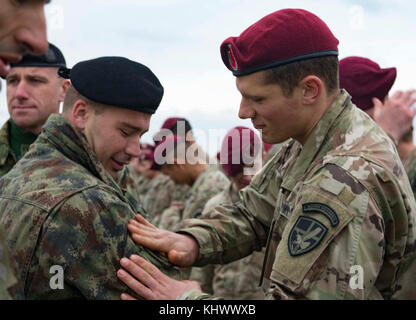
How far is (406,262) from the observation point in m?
3.18

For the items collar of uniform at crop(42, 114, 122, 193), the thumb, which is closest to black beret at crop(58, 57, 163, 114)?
collar of uniform at crop(42, 114, 122, 193)

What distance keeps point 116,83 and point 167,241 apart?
100 cm

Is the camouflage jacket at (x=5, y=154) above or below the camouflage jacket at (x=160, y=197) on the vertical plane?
above

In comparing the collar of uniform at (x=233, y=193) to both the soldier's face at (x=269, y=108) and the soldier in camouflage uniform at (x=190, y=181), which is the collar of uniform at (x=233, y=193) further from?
the soldier's face at (x=269, y=108)

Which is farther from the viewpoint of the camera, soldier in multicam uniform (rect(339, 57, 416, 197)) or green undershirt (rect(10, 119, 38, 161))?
green undershirt (rect(10, 119, 38, 161))

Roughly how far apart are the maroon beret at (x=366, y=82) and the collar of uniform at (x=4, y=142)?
127 inches

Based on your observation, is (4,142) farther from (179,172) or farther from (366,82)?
(179,172)

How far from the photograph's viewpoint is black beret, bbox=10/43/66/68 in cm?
537

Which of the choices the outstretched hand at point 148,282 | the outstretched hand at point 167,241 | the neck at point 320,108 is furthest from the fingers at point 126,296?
the neck at point 320,108

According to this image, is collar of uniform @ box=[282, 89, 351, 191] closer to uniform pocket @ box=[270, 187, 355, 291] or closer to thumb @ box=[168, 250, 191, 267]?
uniform pocket @ box=[270, 187, 355, 291]

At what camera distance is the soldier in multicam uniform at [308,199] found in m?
2.76

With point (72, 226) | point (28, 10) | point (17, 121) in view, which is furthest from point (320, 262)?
point (17, 121)

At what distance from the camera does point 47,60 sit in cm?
545

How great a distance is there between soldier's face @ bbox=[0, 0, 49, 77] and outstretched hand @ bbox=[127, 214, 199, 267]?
1509 millimetres
